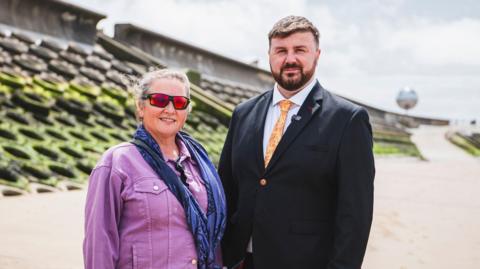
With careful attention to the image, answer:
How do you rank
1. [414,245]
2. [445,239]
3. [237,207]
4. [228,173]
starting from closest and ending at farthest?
[237,207]
[228,173]
[414,245]
[445,239]

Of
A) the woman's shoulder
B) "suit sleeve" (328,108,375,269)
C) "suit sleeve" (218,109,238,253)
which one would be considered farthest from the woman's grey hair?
"suit sleeve" (328,108,375,269)

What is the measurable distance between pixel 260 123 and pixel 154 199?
746 mm

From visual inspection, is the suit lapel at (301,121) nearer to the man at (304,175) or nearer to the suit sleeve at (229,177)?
the man at (304,175)

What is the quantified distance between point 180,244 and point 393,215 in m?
5.67

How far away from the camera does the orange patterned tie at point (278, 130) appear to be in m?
2.49

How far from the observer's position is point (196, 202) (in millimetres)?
2197

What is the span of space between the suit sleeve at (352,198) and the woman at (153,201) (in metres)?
0.54

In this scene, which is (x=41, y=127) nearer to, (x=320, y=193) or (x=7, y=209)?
(x=7, y=209)

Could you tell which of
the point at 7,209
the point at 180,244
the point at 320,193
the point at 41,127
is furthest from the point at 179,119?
the point at 41,127

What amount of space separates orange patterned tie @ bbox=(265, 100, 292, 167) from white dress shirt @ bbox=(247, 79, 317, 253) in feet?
0.06

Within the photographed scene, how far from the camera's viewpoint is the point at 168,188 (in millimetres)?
2133

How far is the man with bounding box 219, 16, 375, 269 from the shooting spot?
7.62 feet

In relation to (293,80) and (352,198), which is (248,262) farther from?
(293,80)

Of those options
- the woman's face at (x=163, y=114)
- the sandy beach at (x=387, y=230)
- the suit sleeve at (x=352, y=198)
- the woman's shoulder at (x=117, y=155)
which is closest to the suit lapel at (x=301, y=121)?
the suit sleeve at (x=352, y=198)
